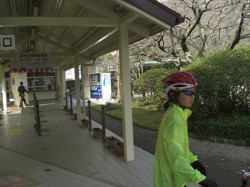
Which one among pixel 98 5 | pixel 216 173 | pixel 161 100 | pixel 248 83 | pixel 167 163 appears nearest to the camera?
pixel 167 163

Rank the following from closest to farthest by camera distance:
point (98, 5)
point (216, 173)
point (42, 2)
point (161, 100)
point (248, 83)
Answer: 1. point (216, 173)
2. point (98, 5)
3. point (42, 2)
4. point (248, 83)
5. point (161, 100)

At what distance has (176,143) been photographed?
7.75 feet

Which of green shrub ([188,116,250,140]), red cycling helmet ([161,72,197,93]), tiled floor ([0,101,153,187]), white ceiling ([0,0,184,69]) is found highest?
white ceiling ([0,0,184,69])

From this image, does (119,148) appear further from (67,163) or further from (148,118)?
(148,118)

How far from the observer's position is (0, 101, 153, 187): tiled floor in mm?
5910

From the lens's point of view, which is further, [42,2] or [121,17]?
[42,2]

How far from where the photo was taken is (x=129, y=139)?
6910 mm

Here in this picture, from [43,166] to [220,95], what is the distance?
5200 millimetres

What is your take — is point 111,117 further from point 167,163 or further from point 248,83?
point 167,163

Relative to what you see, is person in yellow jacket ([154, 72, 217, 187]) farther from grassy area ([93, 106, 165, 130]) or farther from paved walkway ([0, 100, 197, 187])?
grassy area ([93, 106, 165, 130])

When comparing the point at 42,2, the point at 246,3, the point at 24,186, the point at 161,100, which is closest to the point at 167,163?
the point at 24,186

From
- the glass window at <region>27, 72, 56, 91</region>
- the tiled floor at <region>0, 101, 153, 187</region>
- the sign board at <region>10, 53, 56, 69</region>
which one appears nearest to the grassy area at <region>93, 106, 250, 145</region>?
the tiled floor at <region>0, 101, 153, 187</region>

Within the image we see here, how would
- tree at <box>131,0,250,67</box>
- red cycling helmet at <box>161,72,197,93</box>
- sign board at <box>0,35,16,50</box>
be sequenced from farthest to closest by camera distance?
tree at <box>131,0,250,67</box>
sign board at <box>0,35,16,50</box>
red cycling helmet at <box>161,72,197,93</box>

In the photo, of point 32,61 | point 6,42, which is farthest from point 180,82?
point 32,61
